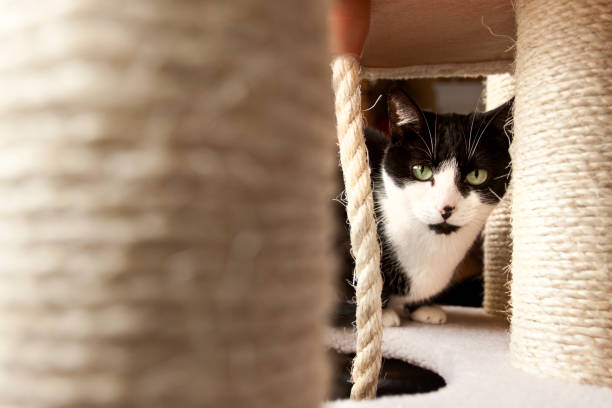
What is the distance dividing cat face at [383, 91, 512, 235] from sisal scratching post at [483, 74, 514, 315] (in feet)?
0.77

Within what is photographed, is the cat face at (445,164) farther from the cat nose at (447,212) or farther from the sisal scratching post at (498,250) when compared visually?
the sisal scratching post at (498,250)

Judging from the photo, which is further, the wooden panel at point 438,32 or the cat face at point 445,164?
the cat face at point 445,164

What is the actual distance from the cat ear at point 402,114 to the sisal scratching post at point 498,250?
0.39 metres

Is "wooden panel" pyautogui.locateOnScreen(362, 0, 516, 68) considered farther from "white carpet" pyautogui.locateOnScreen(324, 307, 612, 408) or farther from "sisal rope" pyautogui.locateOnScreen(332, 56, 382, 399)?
"white carpet" pyautogui.locateOnScreen(324, 307, 612, 408)

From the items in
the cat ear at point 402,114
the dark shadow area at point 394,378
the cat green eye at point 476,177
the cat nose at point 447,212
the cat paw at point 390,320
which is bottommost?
the dark shadow area at point 394,378

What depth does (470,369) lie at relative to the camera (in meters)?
0.88

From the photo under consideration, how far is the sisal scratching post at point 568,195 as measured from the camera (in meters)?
0.78

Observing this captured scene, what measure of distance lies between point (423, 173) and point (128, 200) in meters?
0.98

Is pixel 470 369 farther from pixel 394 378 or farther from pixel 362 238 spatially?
pixel 362 238

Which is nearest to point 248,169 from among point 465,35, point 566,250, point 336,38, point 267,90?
point 267,90

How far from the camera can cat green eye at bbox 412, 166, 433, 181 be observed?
45.5 inches

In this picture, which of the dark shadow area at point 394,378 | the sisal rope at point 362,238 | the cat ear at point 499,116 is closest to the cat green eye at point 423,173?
the cat ear at point 499,116

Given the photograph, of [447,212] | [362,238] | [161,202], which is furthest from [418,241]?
[161,202]

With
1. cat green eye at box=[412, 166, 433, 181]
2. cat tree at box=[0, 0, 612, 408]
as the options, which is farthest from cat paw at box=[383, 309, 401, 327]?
cat tree at box=[0, 0, 612, 408]
